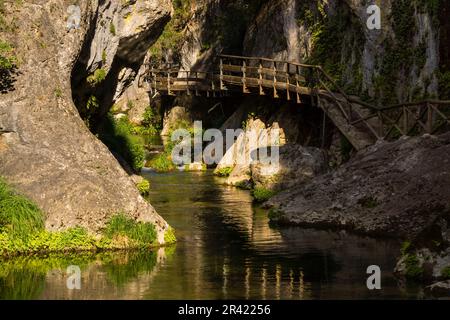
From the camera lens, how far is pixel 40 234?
27469 mm

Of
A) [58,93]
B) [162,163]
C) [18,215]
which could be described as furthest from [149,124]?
[18,215]

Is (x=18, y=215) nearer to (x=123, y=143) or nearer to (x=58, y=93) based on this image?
(x=58, y=93)

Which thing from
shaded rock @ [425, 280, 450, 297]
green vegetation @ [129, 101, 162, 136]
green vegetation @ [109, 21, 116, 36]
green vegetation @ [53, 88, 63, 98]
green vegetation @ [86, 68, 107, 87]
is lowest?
shaded rock @ [425, 280, 450, 297]

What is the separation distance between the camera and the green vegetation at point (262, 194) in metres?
40.7

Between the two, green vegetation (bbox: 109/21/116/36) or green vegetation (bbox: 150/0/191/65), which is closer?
green vegetation (bbox: 109/21/116/36)

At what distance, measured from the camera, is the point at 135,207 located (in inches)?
1140

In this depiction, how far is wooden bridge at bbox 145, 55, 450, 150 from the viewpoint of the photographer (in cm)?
3747

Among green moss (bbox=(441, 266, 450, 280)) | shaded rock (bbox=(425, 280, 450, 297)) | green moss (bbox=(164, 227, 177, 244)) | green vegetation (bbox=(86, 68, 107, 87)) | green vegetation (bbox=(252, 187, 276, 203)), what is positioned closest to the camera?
shaded rock (bbox=(425, 280, 450, 297))

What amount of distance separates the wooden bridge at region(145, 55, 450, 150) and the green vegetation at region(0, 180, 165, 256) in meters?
12.4

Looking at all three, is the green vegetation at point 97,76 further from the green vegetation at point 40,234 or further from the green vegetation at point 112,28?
the green vegetation at point 40,234

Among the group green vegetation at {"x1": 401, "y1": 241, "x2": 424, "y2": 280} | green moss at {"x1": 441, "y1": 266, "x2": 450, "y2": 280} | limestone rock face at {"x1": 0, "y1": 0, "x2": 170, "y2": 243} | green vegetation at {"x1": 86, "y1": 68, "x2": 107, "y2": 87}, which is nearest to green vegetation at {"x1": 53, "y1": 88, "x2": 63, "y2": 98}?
limestone rock face at {"x1": 0, "y1": 0, "x2": 170, "y2": 243}

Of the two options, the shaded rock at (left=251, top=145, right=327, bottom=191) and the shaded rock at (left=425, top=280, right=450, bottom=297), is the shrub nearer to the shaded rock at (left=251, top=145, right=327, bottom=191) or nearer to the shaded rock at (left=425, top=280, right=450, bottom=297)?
the shaded rock at (left=251, top=145, right=327, bottom=191)

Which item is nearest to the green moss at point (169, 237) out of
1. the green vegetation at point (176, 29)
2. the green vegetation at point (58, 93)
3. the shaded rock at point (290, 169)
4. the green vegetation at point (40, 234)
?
the green vegetation at point (40, 234)
